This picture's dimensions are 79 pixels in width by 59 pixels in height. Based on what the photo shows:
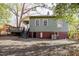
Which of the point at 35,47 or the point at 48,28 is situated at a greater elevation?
the point at 48,28

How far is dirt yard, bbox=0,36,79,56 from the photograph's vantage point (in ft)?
17.4

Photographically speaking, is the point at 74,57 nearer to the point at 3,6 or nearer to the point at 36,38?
the point at 36,38

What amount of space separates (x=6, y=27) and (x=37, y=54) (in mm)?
484

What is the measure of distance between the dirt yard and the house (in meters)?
0.06

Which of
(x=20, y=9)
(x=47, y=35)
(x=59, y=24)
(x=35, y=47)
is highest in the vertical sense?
(x=20, y=9)

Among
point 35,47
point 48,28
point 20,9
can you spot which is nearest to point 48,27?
point 48,28

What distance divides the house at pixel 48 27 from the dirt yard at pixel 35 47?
0.21 feet

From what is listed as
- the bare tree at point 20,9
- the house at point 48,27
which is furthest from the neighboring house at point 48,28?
the bare tree at point 20,9

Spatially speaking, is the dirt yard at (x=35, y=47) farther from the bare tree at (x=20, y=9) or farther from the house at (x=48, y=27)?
the bare tree at (x=20, y=9)

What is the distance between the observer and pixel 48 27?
5.35 m

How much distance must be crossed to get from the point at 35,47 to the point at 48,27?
0.93 feet

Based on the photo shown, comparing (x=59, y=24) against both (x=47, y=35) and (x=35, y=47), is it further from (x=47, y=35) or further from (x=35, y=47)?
(x=35, y=47)

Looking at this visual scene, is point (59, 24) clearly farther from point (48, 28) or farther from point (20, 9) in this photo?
point (20, 9)

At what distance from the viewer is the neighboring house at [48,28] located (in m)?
5.32
